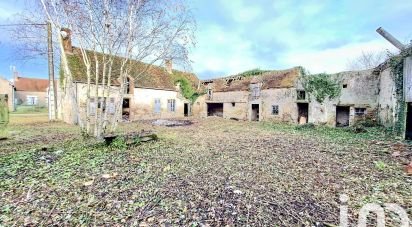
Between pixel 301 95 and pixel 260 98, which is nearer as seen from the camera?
pixel 301 95

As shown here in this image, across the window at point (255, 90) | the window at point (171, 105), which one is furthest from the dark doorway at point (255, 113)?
the window at point (171, 105)

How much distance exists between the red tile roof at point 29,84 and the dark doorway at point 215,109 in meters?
31.5

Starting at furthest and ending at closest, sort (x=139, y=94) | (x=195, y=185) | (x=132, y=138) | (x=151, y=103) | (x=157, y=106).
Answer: (x=157, y=106), (x=151, y=103), (x=139, y=94), (x=132, y=138), (x=195, y=185)

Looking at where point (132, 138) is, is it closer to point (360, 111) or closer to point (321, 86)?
point (321, 86)

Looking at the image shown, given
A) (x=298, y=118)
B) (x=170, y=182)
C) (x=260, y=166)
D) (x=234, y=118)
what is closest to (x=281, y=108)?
(x=298, y=118)

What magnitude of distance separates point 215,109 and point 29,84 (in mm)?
33849

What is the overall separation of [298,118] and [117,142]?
1469 centimetres

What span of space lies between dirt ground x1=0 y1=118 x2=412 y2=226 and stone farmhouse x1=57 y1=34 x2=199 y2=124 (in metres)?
9.20

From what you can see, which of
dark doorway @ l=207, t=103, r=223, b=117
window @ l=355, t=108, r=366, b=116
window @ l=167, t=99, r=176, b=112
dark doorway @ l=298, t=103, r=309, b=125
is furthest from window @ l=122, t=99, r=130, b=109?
window @ l=355, t=108, r=366, b=116

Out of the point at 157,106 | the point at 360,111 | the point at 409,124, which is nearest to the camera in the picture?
the point at 409,124

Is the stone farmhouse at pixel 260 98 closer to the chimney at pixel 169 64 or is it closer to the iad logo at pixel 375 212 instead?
the chimney at pixel 169 64

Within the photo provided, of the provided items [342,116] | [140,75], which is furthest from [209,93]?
[342,116]

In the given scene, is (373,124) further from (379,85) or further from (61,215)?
(61,215)

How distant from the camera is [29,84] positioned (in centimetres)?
3716
